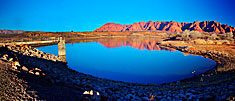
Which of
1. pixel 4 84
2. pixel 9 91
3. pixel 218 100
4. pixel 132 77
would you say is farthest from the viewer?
pixel 132 77

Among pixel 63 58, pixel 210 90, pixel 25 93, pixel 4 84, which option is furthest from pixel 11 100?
pixel 63 58

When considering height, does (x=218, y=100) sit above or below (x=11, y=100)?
below

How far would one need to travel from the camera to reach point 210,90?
311 inches

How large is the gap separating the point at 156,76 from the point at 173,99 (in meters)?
8.08

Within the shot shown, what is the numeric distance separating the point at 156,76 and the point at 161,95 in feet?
23.8

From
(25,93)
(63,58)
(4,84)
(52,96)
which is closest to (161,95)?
(52,96)

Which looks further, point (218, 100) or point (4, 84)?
point (218, 100)

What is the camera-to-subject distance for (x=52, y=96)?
16.5 feet

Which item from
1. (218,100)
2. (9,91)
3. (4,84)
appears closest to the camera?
(9,91)

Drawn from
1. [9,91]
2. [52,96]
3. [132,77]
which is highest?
[9,91]

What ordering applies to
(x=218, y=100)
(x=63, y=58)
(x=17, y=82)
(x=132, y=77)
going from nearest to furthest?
(x=17, y=82)
(x=218, y=100)
(x=132, y=77)
(x=63, y=58)

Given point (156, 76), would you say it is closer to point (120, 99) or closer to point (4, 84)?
point (120, 99)

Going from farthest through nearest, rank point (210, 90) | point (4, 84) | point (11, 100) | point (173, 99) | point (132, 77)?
point (132, 77) → point (210, 90) → point (173, 99) → point (4, 84) → point (11, 100)

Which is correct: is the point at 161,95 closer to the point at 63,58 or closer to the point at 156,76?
the point at 156,76
